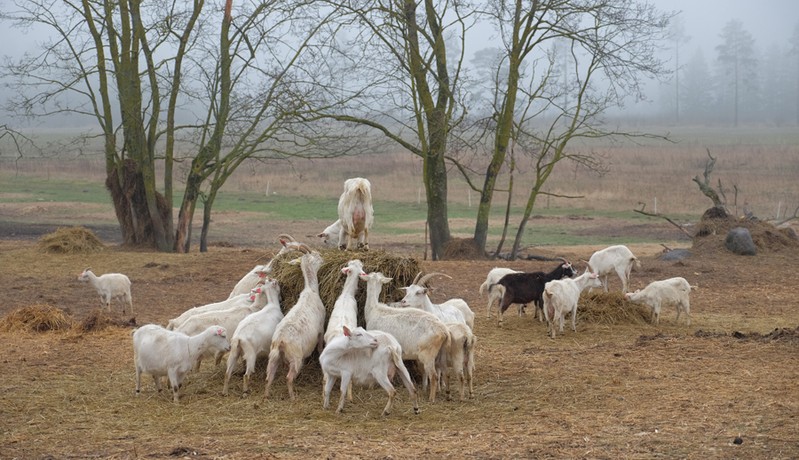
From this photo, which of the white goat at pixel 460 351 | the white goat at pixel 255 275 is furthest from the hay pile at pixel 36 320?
the white goat at pixel 460 351

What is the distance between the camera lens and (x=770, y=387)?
→ 982cm

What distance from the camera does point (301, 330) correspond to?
1005cm

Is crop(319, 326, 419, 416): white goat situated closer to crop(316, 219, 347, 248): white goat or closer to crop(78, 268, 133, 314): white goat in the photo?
crop(316, 219, 347, 248): white goat

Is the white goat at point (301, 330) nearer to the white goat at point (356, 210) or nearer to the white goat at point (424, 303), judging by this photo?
the white goat at point (424, 303)

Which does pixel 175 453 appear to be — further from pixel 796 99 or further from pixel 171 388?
pixel 796 99

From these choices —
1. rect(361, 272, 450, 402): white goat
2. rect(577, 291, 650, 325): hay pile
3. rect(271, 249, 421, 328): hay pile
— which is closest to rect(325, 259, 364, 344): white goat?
rect(271, 249, 421, 328): hay pile

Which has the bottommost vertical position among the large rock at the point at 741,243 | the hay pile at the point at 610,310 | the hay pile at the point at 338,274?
the hay pile at the point at 610,310

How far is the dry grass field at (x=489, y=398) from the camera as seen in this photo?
7.94 m

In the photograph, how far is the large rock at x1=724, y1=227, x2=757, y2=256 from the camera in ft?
72.3

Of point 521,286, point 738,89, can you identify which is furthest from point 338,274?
point 738,89

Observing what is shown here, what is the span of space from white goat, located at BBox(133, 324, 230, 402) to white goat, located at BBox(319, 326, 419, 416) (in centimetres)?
150

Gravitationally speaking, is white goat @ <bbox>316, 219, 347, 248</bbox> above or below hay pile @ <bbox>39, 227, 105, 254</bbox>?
above

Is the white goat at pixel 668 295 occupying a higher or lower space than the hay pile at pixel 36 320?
higher

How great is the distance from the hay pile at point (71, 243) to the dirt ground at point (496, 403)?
5097mm
